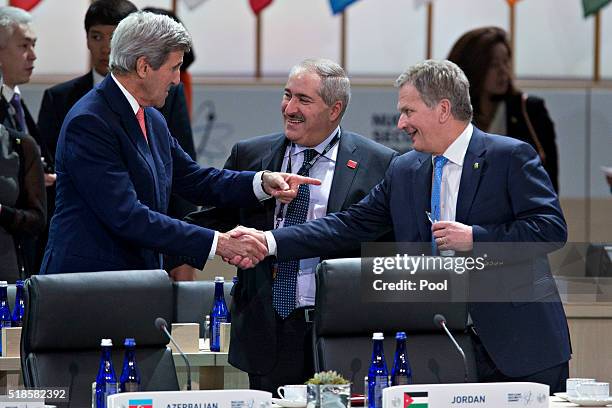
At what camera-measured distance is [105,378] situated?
326cm

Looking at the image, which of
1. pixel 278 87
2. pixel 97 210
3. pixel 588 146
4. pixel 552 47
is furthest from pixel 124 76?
pixel 552 47

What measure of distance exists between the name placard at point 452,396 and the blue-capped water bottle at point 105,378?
0.71 meters

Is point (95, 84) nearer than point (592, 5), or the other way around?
point (95, 84)

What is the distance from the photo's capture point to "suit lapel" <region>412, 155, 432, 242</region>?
3.95m

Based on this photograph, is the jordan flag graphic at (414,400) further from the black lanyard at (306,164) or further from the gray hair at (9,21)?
the gray hair at (9,21)

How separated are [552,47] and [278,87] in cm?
218

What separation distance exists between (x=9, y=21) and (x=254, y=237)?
2170mm

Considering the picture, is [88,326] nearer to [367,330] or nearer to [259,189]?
[367,330]

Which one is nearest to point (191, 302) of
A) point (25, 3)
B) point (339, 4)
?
point (25, 3)

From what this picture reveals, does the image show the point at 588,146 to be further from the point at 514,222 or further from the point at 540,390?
the point at 540,390

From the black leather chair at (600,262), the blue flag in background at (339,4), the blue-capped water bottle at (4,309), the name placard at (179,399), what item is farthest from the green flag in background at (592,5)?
the name placard at (179,399)

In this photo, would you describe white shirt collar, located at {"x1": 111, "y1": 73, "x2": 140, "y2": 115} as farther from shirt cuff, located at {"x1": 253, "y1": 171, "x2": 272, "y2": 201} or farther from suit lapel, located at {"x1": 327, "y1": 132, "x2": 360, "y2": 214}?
suit lapel, located at {"x1": 327, "y1": 132, "x2": 360, "y2": 214}

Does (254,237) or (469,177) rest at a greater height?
(469,177)

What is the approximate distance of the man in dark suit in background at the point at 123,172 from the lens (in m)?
3.91
